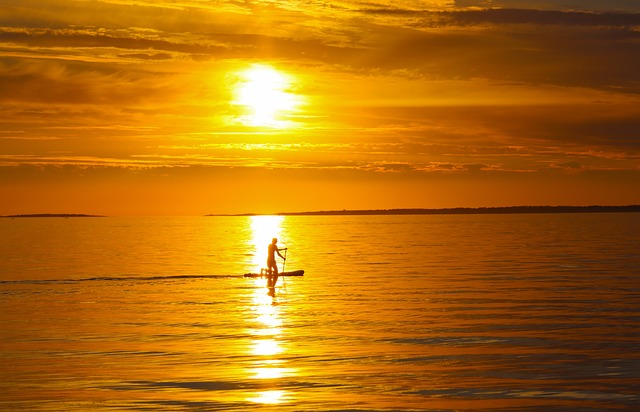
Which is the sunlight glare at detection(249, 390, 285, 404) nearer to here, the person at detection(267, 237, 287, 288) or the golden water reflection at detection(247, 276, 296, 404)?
the golden water reflection at detection(247, 276, 296, 404)

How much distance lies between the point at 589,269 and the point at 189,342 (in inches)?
1551

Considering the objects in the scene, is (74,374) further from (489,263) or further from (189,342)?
(489,263)

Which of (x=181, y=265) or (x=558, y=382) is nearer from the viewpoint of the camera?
(x=558, y=382)

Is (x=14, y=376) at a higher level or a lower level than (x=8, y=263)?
lower

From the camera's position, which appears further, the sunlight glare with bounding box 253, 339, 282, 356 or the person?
the person

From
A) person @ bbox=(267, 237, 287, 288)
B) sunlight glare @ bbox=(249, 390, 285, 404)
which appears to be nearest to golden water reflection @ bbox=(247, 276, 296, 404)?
sunlight glare @ bbox=(249, 390, 285, 404)

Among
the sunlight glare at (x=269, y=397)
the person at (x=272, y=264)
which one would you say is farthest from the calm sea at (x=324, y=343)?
the person at (x=272, y=264)

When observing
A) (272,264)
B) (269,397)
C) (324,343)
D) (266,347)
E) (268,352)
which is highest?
(272,264)

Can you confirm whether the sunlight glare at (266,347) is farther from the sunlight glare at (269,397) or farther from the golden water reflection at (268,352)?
the sunlight glare at (269,397)

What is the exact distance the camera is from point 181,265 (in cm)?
7206

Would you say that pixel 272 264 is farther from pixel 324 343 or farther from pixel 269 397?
pixel 269 397

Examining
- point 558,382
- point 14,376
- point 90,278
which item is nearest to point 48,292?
point 90,278

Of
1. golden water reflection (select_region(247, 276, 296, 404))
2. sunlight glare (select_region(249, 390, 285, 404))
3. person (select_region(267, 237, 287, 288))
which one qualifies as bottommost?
sunlight glare (select_region(249, 390, 285, 404))

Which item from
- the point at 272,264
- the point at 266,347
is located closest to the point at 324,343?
the point at 266,347
